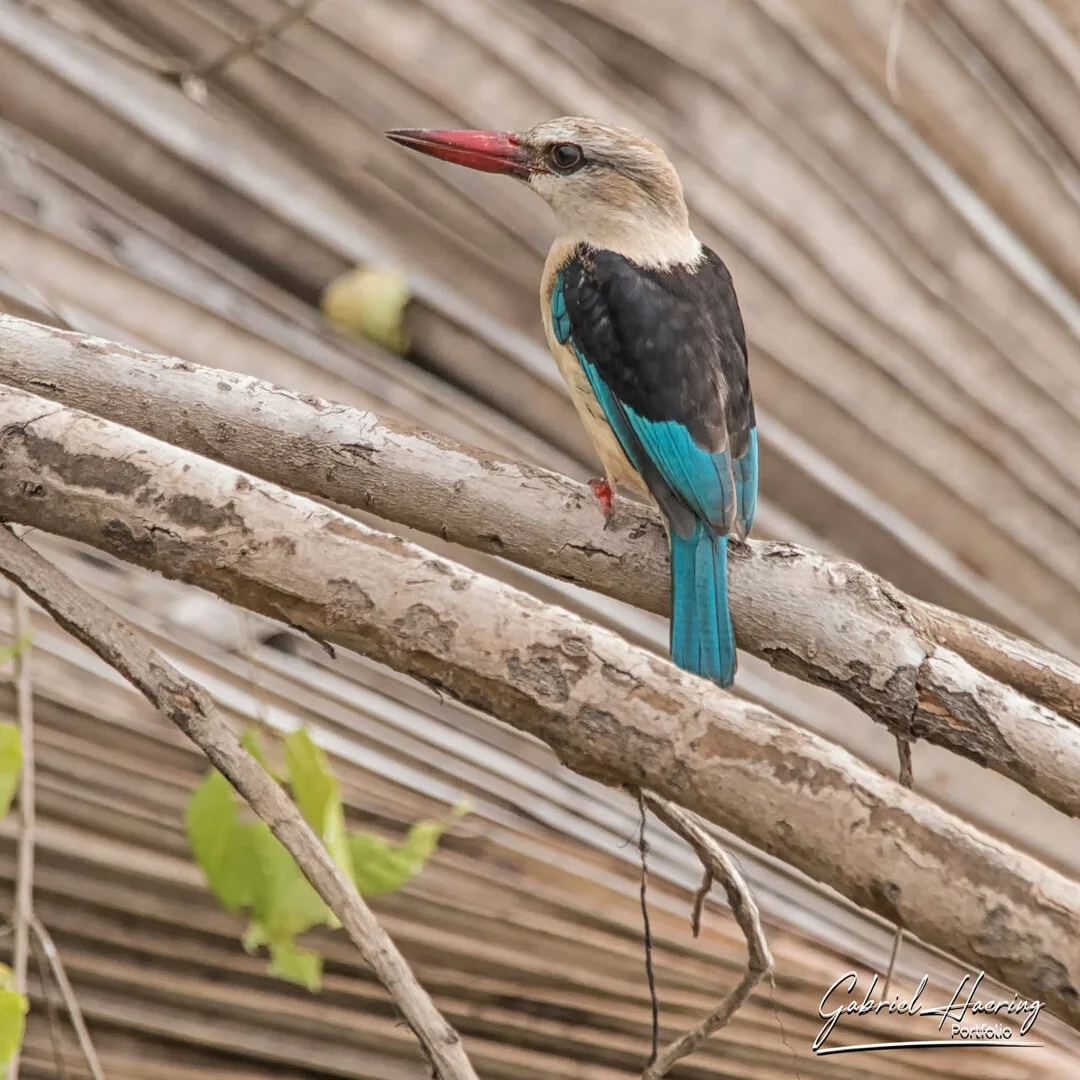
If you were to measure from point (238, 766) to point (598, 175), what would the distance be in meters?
1.60

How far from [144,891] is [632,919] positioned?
2.93ft

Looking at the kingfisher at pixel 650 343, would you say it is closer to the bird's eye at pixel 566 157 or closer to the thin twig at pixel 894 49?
the bird's eye at pixel 566 157

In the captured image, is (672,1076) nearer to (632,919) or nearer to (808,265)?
(632,919)

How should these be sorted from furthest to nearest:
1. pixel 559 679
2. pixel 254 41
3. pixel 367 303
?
pixel 367 303
pixel 254 41
pixel 559 679

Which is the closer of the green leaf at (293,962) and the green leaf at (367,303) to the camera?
the green leaf at (293,962)

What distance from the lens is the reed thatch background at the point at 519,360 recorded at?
2.39 meters

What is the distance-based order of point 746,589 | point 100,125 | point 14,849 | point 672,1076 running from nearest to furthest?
1. point 746,589
2. point 14,849
3. point 672,1076
4. point 100,125

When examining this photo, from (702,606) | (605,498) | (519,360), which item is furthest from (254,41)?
(702,606)

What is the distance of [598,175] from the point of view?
2488 mm

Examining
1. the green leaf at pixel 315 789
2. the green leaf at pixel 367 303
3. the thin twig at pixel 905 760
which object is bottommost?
the green leaf at pixel 315 789

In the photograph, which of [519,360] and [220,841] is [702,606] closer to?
[220,841]

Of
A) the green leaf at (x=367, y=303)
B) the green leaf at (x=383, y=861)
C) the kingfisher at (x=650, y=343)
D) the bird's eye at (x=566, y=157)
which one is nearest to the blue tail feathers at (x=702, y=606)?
the kingfisher at (x=650, y=343)

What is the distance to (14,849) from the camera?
7.40 ft

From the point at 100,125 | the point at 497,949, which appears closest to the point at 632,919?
the point at 497,949
